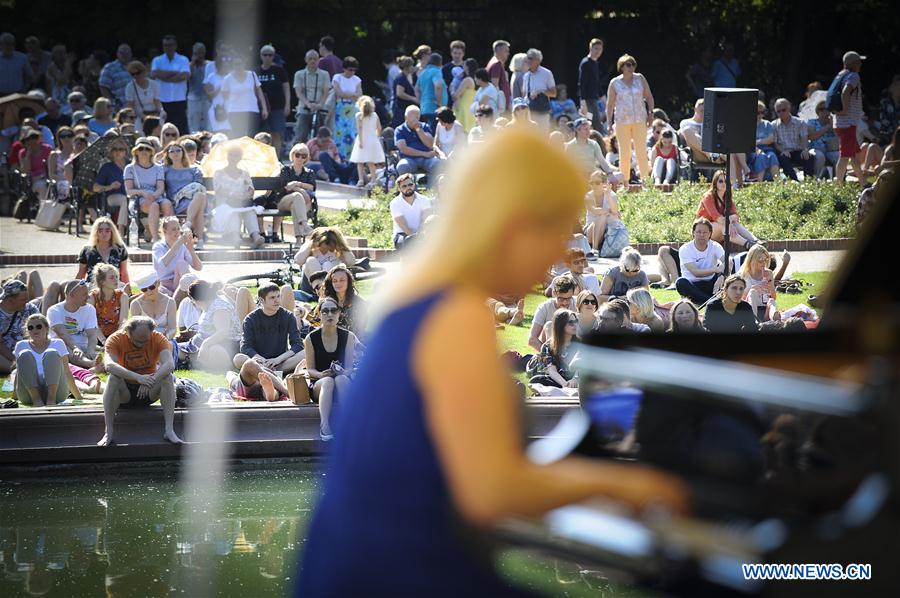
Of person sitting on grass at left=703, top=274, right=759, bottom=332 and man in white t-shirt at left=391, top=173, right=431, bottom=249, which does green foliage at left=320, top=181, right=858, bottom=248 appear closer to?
man in white t-shirt at left=391, top=173, right=431, bottom=249

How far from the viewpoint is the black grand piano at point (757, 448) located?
2.88 m

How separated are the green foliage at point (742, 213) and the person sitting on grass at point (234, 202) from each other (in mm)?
1174

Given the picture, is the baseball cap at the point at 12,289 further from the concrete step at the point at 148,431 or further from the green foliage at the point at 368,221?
the green foliage at the point at 368,221

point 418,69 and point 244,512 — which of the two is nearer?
point 244,512

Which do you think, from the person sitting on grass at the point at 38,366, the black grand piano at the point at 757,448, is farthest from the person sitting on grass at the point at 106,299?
the black grand piano at the point at 757,448

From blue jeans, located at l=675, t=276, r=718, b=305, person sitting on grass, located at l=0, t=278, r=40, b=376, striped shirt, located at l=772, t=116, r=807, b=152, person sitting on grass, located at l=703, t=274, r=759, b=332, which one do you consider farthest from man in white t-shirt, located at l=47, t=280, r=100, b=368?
striped shirt, located at l=772, t=116, r=807, b=152

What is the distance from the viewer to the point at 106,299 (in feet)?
39.2

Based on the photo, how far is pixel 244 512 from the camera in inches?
365

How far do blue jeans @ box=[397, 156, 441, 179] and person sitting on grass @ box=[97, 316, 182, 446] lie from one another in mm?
9592

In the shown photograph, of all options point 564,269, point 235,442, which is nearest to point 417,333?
point 235,442

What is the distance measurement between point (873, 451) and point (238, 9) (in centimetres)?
2415

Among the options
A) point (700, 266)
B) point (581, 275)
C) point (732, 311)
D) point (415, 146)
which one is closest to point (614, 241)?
point (700, 266)

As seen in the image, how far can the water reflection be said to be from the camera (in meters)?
8.07

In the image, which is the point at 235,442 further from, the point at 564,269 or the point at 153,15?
the point at 153,15
